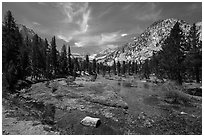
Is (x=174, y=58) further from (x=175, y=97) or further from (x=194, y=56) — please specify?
(x=175, y=97)

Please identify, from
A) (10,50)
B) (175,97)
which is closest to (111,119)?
(175,97)

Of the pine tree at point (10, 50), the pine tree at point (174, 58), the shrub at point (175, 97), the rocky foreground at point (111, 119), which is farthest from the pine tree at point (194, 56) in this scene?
the pine tree at point (10, 50)

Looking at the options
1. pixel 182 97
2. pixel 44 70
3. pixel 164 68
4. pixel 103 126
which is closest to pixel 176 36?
pixel 164 68

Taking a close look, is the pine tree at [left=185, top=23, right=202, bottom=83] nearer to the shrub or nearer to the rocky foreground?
the shrub

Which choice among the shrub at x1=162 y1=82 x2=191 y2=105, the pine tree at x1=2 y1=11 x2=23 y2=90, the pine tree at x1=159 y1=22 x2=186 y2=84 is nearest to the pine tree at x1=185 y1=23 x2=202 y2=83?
the pine tree at x1=159 y1=22 x2=186 y2=84

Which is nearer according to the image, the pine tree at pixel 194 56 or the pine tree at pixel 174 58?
the pine tree at pixel 174 58

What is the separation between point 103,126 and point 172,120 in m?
6.46

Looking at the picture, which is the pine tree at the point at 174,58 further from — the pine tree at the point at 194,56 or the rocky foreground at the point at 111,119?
the rocky foreground at the point at 111,119

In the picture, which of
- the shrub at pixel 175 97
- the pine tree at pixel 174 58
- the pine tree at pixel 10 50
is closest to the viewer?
the shrub at pixel 175 97

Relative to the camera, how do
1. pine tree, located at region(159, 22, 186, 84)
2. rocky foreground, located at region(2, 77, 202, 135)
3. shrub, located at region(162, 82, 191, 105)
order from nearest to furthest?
1. rocky foreground, located at region(2, 77, 202, 135)
2. shrub, located at region(162, 82, 191, 105)
3. pine tree, located at region(159, 22, 186, 84)

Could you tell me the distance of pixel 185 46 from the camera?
102ft

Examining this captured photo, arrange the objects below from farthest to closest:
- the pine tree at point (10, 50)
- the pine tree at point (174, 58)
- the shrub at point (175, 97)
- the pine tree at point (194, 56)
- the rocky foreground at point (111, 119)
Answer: the pine tree at point (194, 56)
the pine tree at point (174, 58)
the pine tree at point (10, 50)
the shrub at point (175, 97)
the rocky foreground at point (111, 119)

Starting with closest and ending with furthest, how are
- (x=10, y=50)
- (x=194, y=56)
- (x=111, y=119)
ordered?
(x=111, y=119)
(x=10, y=50)
(x=194, y=56)

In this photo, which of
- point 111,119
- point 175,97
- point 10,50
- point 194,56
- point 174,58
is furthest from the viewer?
point 194,56
